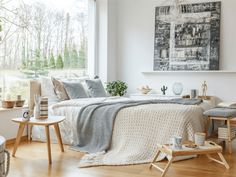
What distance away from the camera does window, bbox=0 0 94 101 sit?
17.0 feet

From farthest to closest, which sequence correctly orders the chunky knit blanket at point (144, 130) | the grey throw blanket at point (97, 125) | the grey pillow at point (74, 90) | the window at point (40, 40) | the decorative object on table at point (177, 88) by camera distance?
the decorative object on table at point (177, 88)
the grey pillow at point (74, 90)
the window at point (40, 40)
the grey throw blanket at point (97, 125)
the chunky knit blanket at point (144, 130)

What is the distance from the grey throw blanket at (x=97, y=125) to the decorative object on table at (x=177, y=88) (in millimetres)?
1847

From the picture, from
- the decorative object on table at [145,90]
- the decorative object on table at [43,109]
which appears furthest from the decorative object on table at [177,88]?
the decorative object on table at [43,109]

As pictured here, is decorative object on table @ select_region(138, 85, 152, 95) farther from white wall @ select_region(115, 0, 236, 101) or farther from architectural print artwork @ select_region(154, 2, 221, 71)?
architectural print artwork @ select_region(154, 2, 221, 71)

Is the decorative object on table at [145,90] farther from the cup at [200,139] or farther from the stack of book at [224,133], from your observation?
the cup at [200,139]

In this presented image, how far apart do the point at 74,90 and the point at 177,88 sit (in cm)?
217

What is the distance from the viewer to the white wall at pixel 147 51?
6277mm

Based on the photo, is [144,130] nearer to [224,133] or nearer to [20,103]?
[224,133]

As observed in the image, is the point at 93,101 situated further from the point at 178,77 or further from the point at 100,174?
the point at 178,77

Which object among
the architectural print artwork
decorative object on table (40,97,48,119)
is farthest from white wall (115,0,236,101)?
decorative object on table (40,97,48,119)

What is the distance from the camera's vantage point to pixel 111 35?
7113mm

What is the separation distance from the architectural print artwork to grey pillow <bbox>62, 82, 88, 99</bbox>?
6.44ft

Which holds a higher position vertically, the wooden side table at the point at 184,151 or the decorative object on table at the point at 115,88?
the decorative object on table at the point at 115,88

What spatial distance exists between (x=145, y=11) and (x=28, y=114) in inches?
151
